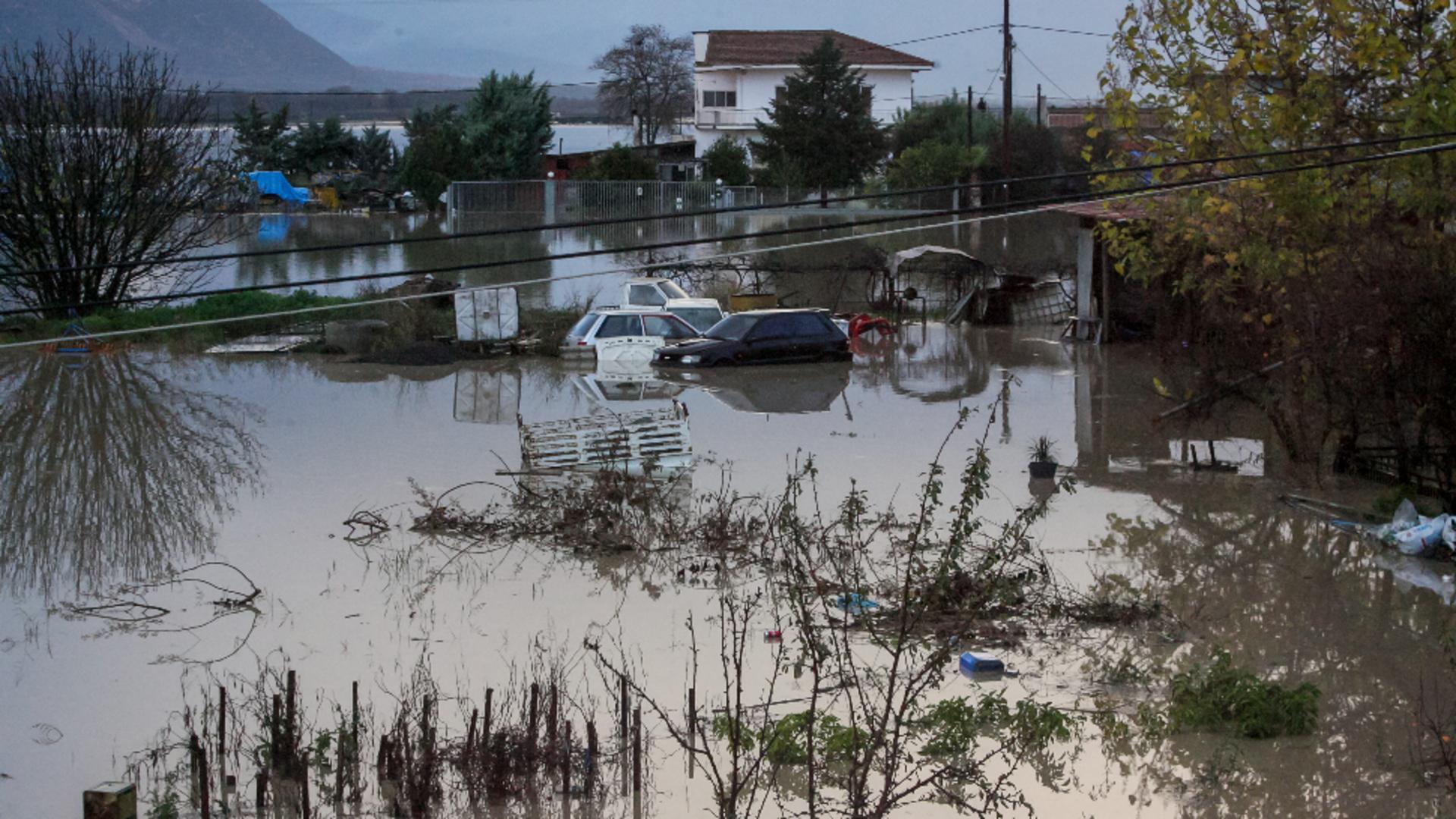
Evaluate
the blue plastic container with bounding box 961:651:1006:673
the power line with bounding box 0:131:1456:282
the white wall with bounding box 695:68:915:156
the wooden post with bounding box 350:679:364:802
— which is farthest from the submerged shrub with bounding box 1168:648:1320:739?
the white wall with bounding box 695:68:915:156

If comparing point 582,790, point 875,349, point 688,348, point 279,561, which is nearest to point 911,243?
point 875,349

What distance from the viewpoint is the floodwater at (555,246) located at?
4322 cm

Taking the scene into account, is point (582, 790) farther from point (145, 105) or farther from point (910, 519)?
point (145, 105)

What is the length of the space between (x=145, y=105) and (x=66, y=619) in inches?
1007

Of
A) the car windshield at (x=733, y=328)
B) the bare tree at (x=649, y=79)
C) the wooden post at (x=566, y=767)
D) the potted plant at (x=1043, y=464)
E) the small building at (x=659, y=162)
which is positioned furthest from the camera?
the bare tree at (x=649, y=79)

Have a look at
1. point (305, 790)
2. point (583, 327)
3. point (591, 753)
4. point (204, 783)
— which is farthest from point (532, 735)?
point (583, 327)

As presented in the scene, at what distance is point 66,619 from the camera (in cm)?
1309

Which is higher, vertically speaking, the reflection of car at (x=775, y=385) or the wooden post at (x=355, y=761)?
the reflection of car at (x=775, y=385)

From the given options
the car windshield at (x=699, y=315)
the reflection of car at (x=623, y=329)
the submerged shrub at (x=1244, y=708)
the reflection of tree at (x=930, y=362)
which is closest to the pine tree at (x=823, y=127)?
the reflection of tree at (x=930, y=362)

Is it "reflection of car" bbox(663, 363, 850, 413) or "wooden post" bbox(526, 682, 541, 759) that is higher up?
"reflection of car" bbox(663, 363, 850, 413)

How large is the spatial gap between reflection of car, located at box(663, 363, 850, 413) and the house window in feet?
183

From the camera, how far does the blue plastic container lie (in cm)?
1162

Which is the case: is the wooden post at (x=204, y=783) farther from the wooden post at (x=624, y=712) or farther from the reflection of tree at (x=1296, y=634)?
the reflection of tree at (x=1296, y=634)

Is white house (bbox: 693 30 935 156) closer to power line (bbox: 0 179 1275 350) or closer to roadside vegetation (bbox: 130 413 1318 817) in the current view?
power line (bbox: 0 179 1275 350)
